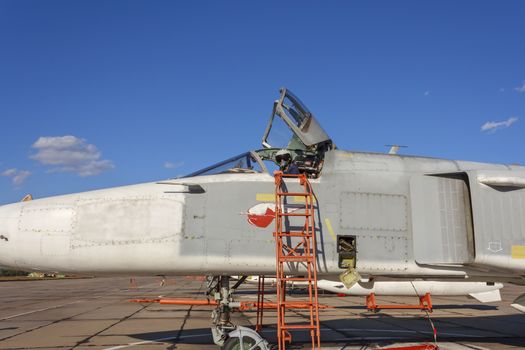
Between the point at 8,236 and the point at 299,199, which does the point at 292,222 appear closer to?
the point at 299,199

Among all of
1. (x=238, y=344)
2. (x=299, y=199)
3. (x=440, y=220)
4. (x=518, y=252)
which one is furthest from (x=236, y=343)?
(x=518, y=252)

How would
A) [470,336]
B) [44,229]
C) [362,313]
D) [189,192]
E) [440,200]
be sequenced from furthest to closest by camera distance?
[362,313] < [470,336] < [440,200] < [189,192] < [44,229]

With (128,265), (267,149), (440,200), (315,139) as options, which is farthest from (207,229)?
(440,200)

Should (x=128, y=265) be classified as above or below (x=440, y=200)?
below

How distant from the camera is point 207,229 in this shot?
5.87 metres

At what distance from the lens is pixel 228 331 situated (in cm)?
649

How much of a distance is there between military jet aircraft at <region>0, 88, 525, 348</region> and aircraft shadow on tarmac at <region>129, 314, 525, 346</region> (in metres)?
3.30

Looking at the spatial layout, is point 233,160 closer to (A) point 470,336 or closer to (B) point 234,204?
(B) point 234,204

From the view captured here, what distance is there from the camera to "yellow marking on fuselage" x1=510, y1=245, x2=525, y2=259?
6.29 meters

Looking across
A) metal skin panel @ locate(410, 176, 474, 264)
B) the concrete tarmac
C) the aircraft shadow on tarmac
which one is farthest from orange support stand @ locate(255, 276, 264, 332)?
metal skin panel @ locate(410, 176, 474, 264)

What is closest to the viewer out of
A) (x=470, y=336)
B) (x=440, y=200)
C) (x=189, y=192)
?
(x=189, y=192)

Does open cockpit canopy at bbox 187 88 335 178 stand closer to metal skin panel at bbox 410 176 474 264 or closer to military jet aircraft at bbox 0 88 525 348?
military jet aircraft at bbox 0 88 525 348

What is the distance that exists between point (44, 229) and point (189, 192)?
6.28 ft

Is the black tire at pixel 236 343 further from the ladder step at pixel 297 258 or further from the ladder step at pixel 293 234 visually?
the ladder step at pixel 293 234
